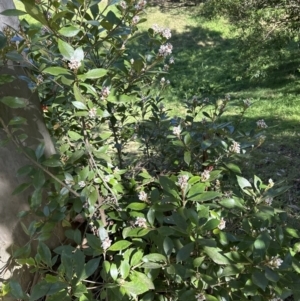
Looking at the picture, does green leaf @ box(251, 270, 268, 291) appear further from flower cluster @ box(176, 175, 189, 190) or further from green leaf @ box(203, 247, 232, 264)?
flower cluster @ box(176, 175, 189, 190)

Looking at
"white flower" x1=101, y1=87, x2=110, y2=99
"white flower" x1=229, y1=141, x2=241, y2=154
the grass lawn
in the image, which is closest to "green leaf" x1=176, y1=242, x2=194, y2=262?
"white flower" x1=229, y1=141, x2=241, y2=154

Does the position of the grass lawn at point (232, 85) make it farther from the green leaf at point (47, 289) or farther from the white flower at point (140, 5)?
the green leaf at point (47, 289)

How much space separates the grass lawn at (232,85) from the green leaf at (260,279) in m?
1.13

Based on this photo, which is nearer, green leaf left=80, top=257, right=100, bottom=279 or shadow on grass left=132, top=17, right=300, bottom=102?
green leaf left=80, top=257, right=100, bottom=279

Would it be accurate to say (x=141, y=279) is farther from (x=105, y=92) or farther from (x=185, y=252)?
(x=105, y=92)

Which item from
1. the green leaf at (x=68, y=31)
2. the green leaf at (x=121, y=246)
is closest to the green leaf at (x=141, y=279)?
the green leaf at (x=121, y=246)

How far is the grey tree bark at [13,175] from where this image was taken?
1.57 meters

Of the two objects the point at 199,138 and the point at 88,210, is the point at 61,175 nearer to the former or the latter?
the point at 88,210

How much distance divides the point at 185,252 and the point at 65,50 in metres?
0.69

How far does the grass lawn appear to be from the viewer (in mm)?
3848

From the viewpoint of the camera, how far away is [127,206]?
1.48m

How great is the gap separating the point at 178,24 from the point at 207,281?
32.0ft

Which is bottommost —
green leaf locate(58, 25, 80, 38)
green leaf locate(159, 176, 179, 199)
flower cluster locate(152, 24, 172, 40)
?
→ green leaf locate(159, 176, 179, 199)

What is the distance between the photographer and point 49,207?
1.46m
